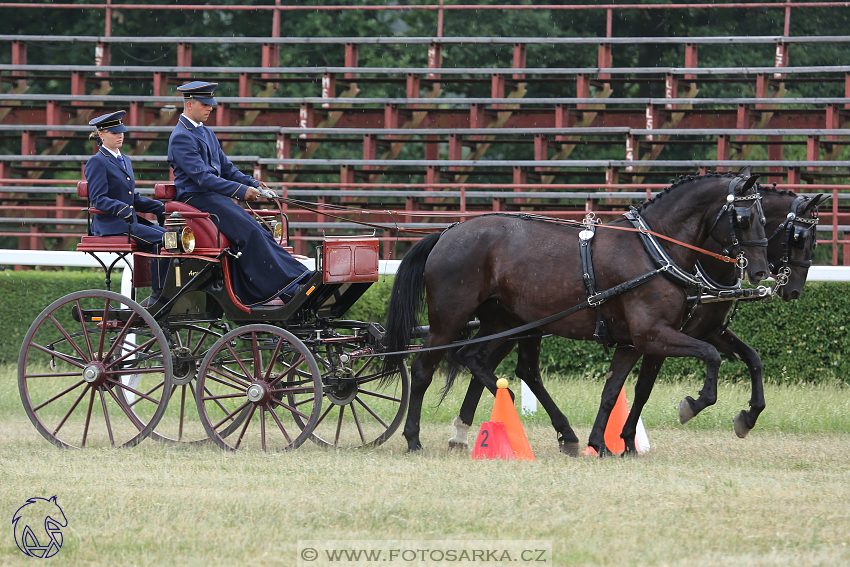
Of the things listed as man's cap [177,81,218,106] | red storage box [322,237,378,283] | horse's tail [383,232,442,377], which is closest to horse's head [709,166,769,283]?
horse's tail [383,232,442,377]

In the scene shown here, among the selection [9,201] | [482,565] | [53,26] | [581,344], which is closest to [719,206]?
[482,565]

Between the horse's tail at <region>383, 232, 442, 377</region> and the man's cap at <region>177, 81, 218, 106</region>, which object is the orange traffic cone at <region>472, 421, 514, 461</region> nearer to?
the horse's tail at <region>383, 232, 442, 377</region>

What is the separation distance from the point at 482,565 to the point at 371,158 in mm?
11135

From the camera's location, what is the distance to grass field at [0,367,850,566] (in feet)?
13.3

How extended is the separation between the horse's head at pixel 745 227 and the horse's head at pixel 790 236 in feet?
0.55

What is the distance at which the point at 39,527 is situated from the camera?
432 centimetres

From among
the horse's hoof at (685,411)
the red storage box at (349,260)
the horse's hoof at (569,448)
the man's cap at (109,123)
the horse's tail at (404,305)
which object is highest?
the man's cap at (109,123)

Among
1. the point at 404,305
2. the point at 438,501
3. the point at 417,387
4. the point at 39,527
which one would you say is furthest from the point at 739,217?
the point at 39,527

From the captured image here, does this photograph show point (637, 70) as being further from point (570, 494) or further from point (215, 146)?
point (570, 494)

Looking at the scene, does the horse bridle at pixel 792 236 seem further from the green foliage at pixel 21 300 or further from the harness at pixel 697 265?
the green foliage at pixel 21 300

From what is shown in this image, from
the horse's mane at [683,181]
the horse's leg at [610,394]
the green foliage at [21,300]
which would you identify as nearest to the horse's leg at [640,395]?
the horse's leg at [610,394]

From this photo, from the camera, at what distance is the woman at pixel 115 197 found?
662cm

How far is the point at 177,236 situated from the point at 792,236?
3746 mm

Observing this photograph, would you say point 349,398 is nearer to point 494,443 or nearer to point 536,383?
point 494,443
